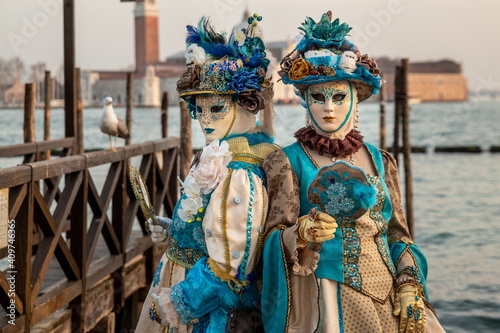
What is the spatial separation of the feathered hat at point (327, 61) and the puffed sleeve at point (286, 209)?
308 mm

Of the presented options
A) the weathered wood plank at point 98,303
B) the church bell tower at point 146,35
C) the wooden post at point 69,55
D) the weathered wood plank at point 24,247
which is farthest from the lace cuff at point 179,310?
the church bell tower at point 146,35

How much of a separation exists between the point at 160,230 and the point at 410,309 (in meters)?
1.07

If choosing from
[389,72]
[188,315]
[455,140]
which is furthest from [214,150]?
[389,72]

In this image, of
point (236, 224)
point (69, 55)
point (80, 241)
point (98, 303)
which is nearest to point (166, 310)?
point (236, 224)

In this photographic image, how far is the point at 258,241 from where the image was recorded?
232cm

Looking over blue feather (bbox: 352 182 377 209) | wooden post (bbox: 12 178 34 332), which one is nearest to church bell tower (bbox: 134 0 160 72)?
wooden post (bbox: 12 178 34 332)

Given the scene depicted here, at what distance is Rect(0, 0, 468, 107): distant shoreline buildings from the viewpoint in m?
54.9

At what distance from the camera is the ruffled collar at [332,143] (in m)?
2.38

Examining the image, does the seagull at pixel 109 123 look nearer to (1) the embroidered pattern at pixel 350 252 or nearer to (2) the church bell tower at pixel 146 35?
(1) the embroidered pattern at pixel 350 252

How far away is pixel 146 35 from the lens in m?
88.4

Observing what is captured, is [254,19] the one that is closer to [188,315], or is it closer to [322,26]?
[322,26]

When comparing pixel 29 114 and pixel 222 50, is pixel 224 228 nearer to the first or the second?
pixel 222 50

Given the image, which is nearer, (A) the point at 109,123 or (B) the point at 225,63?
(B) the point at 225,63

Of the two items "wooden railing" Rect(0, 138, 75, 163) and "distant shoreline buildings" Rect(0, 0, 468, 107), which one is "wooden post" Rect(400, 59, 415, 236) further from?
"distant shoreline buildings" Rect(0, 0, 468, 107)
